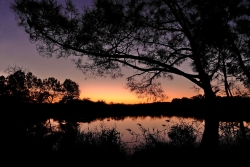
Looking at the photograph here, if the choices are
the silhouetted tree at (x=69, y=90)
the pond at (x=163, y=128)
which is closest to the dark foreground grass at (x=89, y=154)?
the pond at (x=163, y=128)

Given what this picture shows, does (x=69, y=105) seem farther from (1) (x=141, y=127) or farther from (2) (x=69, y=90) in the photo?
(1) (x=141, y=127)

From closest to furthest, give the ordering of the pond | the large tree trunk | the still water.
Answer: the large tree trunk < the pond < the still water

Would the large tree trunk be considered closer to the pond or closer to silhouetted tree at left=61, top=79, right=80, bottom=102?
the pond

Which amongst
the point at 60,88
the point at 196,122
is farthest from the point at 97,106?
the point at 196,122

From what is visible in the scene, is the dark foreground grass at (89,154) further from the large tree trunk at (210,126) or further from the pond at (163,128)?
the pond at (163,128)

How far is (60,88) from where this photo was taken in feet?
134

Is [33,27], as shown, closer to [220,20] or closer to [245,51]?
[220,20]

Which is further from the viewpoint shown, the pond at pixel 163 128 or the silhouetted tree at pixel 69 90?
the silhouetted tree at pixel 69 90

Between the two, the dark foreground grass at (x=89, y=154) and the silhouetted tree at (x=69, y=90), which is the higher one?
the silhouetted tree at (x=69, y=90)

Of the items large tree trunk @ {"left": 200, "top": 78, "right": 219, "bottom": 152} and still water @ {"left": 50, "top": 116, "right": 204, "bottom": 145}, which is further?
still water @ {"left": 50, "top": 116, "right": 204, "bottom": 145}

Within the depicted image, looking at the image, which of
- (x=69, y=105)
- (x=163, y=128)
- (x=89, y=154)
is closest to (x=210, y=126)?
(x=89, y=154)

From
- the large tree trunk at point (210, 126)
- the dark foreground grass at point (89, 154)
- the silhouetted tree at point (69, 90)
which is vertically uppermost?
the silhouetted tree at point (69, 90)

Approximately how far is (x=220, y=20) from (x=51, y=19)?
4.74 meters

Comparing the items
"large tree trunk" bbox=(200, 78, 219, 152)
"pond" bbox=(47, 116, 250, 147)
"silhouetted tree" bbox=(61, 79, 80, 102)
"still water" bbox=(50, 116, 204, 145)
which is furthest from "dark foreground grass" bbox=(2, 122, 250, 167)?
"silhouetted tree" bbox=(61, 79, 80, 102)
